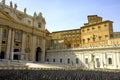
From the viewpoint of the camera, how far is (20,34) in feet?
154

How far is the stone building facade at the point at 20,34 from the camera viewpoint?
4222 cm

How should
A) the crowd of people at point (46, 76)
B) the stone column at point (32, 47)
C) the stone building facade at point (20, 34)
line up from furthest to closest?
Result: the stone column at point (32, 47)
the stone building facade at point (20, 34)
the crowd of people at point (46, 76)

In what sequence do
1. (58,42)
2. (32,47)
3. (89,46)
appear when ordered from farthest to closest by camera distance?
(58,42) < (32,47) < (89,46)

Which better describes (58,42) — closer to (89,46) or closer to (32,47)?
(32,47)

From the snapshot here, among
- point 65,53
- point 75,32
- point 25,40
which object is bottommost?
point 65,53

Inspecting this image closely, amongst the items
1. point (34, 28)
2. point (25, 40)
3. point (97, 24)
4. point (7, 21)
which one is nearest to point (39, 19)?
point (34, 28)

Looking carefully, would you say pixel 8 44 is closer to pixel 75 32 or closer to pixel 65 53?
pixel 65 53

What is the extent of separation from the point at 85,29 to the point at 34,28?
17.6m

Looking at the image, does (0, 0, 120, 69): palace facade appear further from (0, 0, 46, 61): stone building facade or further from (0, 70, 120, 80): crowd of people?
(0, 70, 120, 80): crowd of people

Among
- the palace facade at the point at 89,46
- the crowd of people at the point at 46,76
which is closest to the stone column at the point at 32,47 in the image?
the palace facade at the point at 89,46

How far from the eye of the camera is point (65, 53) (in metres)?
51.9

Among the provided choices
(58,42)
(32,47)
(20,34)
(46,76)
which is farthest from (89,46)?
(46,76)

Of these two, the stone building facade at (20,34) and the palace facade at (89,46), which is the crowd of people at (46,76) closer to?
the palace facade at (89,46)

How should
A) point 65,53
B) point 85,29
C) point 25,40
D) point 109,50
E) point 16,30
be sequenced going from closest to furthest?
point 109,50
point 16,30
point 25,40
point 65,53
point 85,29
